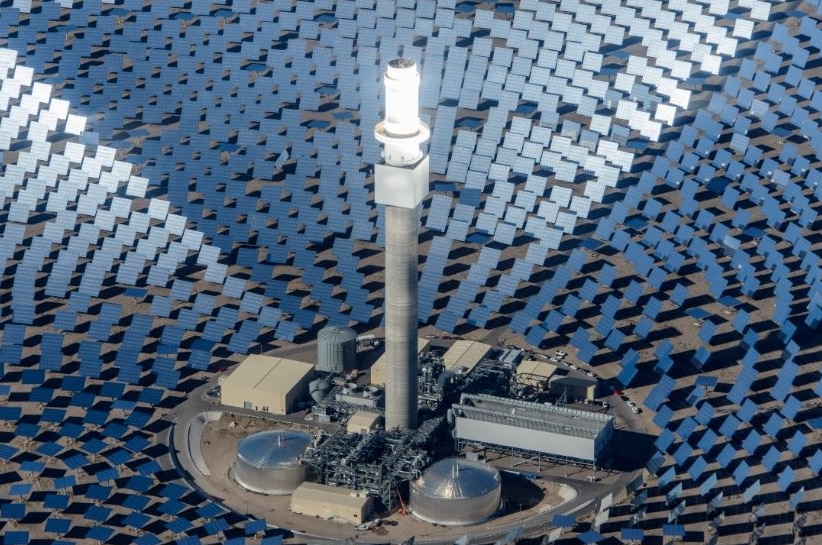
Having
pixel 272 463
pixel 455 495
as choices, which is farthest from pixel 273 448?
pixel 455 495

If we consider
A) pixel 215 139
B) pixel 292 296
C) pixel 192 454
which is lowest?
pixel 192 454

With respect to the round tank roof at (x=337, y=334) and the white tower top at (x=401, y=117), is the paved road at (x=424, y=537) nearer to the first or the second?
the round tank roof at (x=337, y=334)

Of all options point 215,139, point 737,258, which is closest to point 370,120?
point 215,139

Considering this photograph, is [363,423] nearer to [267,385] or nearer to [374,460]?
[374,460]

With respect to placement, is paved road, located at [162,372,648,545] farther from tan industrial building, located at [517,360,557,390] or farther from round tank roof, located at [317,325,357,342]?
round tank roof, located at [317,325,357,342]

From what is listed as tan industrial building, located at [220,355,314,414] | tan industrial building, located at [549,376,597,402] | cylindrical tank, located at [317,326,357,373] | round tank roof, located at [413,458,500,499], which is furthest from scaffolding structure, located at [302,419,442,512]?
tan industrial building, located at [549,376,597,402]

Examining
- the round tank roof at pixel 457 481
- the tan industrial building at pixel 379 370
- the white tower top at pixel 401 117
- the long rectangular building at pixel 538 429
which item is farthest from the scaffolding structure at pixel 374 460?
the white tower top at pixel 401 117

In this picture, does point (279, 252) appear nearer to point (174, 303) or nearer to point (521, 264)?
point (174, 303)
